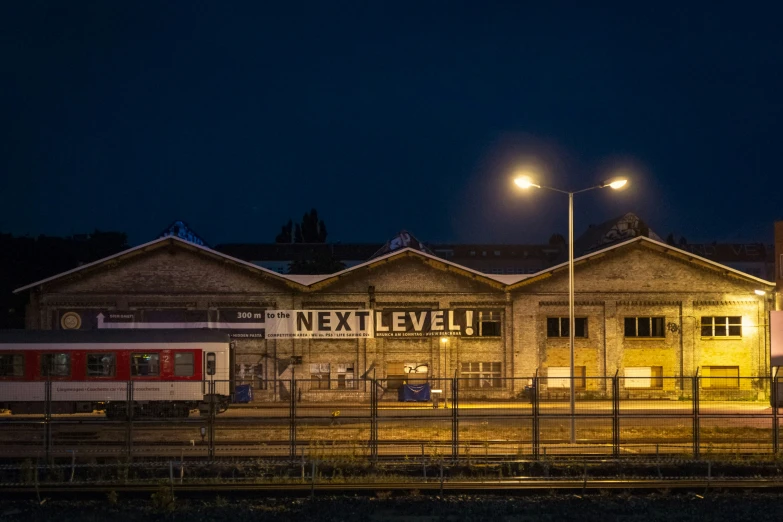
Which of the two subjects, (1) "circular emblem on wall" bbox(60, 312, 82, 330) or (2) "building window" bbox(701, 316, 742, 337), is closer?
(1) "circular emblem on wall" bbox(60, 312, 82, 330)

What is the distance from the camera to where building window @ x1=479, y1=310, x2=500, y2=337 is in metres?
44.4

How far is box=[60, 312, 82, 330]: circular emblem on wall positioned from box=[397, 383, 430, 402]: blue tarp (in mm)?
17530

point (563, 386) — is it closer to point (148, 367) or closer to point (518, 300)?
point (518, 300)

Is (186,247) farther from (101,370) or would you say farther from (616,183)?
(616,183)

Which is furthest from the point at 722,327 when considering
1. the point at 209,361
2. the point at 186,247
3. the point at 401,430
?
the point at 186,247

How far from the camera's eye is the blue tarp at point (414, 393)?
36594mm

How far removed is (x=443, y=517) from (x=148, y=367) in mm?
21651

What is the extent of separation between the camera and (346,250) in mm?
117938

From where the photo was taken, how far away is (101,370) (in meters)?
34.3

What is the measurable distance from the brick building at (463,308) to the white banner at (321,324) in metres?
0.46

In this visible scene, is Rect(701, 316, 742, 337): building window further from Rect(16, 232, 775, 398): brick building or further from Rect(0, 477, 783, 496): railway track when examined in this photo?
Rect(0, 477, 783, 496): railway track

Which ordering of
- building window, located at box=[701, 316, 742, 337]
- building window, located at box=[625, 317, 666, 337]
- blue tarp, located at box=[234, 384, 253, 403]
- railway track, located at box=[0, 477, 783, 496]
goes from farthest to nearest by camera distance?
1. building window, located at box=[625, 317, 666, 337]
2. building window, located at box=[701, 316, 742, 337]
3. blue tarp, located at box=[234, 384, 253, 403]
4. railway track, located at box=[0, 477, 783, 496]

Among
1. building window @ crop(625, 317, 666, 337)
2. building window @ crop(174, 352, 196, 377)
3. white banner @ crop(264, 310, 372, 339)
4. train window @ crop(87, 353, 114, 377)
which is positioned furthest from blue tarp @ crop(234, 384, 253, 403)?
building window @ crop(625, 317, 666, 337)

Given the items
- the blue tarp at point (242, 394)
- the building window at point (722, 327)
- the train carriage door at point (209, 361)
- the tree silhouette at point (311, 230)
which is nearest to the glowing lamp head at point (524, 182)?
the train carriage door at point (209, 361)
